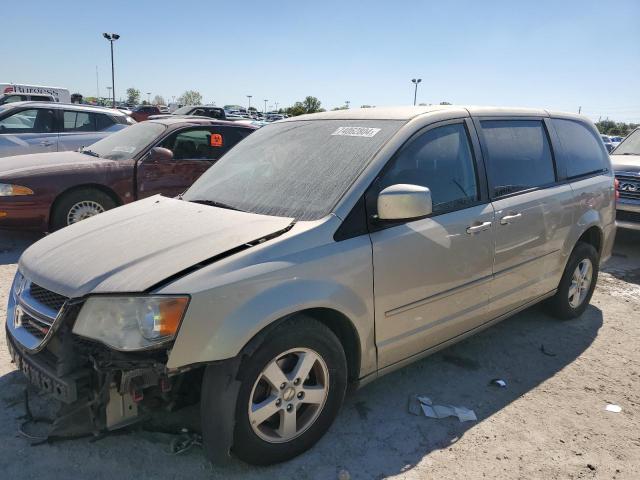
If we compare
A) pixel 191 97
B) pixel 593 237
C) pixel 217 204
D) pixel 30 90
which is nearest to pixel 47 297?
pixel 217 204

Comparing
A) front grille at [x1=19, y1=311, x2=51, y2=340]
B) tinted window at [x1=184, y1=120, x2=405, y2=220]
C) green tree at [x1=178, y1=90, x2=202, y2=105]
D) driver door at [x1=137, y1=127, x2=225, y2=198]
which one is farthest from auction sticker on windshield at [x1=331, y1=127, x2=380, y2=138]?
green tree at [x1=178, y1=90, x2=202, y2=105]

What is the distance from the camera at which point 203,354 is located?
2166mm

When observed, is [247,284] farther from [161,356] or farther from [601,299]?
[601,299]

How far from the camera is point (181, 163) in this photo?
675cm

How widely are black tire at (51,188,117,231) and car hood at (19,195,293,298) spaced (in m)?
3.30

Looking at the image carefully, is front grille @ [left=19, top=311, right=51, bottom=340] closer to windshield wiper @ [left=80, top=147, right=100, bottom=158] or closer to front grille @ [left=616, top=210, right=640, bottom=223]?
windshield wiper @ [left=80, top=147, right=100, bottom=158]

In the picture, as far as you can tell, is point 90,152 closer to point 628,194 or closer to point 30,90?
point 628,194

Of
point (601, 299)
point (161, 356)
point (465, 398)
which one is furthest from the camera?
point (601, 299)

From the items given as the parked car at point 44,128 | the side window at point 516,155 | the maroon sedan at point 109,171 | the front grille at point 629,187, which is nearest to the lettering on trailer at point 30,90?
the parked car at point 44,128

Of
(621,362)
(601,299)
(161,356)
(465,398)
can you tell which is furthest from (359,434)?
(601,299)

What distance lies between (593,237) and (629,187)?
3501mm

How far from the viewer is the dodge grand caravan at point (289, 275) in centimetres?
221

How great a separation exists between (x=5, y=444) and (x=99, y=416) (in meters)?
0.74

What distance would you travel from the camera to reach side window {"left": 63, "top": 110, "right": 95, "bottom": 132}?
30.8 feet
